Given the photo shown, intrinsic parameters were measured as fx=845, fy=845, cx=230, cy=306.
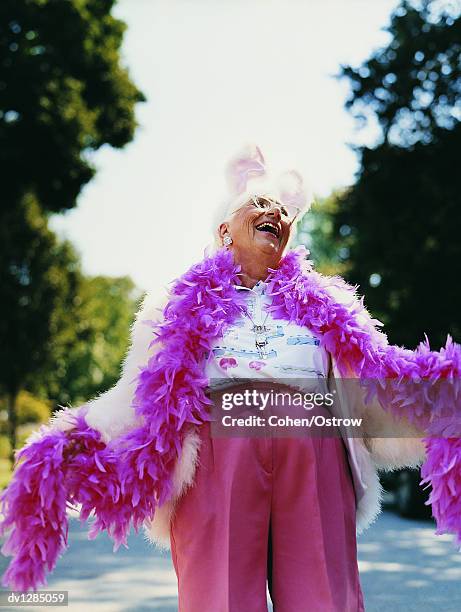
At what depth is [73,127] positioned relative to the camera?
17.4m

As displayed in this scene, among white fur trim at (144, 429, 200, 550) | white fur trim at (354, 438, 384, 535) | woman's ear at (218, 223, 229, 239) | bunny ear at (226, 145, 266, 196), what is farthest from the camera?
bunny ear at (226, 145, 266, 196)

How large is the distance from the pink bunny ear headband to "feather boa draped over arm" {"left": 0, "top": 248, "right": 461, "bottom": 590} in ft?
0.99

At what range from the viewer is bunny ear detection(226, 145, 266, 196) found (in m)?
3.58

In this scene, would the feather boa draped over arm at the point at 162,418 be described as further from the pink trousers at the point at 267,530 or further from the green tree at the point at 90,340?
the green tree at the point at 90,340

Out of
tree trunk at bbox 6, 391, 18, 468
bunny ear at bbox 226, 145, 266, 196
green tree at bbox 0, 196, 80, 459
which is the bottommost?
bunny ear at bbox 226, 145, 266, 196

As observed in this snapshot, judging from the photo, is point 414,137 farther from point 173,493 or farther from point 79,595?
point 173,493

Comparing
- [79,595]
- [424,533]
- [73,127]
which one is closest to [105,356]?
[73,127]

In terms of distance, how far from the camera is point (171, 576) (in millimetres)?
6586

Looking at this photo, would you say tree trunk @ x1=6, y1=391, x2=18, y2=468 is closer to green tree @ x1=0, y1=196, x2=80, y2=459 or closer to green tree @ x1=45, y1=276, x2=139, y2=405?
green tree @ x1=0, y1=196, x2=80, y2=459

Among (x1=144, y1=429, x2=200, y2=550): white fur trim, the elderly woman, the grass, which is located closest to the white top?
the elderly woman

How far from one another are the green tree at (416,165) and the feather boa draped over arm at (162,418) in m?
12.8

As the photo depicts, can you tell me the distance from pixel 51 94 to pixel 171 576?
12.8 meters

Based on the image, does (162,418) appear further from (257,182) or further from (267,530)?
(257,182)

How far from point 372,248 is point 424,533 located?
8780mm
